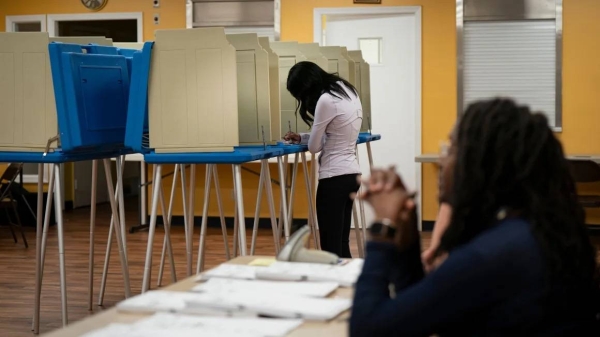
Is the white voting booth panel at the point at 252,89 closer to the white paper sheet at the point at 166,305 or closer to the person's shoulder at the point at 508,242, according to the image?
the white paper sheet at the point at 166,305

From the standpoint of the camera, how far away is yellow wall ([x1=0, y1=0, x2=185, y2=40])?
8.59m

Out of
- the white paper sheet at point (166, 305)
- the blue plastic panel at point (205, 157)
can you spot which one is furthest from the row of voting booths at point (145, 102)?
the white paper sheet at point (166, 305)

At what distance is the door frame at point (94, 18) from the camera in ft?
28.5

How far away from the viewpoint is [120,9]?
8688 millimetres

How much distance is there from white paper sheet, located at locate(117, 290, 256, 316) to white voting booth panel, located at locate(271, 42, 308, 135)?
3.45m

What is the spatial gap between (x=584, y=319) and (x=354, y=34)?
6.96 m

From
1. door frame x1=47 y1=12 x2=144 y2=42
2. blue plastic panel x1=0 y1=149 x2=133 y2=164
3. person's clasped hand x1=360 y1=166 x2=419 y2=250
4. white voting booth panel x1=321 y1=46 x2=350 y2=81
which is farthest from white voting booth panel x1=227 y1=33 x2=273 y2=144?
door frame x1=47 y1=12 x2=144 y2=42

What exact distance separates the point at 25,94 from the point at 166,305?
2.39 meters

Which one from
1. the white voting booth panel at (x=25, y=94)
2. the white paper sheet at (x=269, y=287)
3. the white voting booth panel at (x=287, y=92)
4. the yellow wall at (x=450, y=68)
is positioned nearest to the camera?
the white paper sheet at (x=269, y=287)

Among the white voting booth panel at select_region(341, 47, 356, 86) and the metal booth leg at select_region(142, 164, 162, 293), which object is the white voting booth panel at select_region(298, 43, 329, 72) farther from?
the metal booth leg at select_region(142, 164, 162, 293)

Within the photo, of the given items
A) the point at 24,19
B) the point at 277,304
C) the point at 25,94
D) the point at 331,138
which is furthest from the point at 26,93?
the point at 24,19

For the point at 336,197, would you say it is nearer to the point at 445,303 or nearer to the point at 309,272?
the point at 309,272

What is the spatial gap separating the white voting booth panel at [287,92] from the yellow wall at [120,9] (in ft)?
11.6

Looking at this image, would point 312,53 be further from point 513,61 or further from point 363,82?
point 513,61
